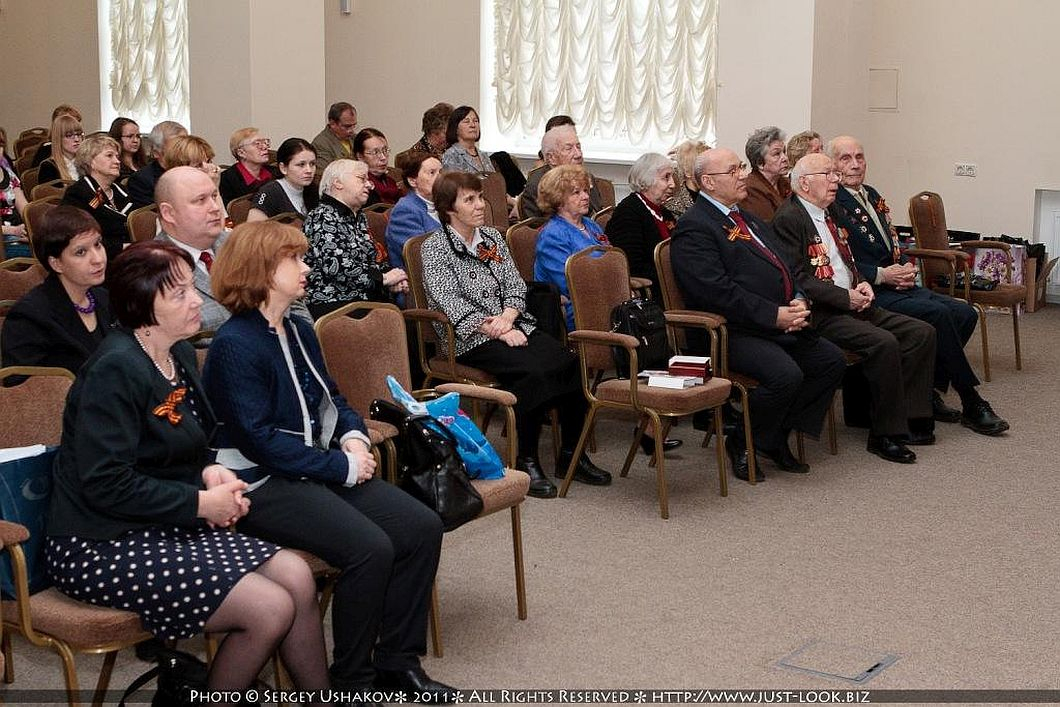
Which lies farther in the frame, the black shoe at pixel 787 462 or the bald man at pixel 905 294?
the bald man at pixel 905 294

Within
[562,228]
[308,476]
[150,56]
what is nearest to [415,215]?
[562,228]

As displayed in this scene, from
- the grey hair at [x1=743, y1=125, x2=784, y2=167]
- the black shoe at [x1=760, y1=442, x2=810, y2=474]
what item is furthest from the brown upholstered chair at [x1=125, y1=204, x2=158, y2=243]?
the grey hair at [x1=743, y1=125, x2=784, y2=167]

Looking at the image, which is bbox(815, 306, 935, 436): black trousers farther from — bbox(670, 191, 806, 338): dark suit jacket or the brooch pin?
the brooch pin

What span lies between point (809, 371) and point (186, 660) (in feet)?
9.97

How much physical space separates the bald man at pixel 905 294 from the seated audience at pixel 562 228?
1384 millimetres

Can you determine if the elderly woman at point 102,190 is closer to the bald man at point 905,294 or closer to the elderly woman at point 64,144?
the elderly woman at point 64,144

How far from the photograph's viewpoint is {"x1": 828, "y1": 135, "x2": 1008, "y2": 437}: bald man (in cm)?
576

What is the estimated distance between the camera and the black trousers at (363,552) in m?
2.89

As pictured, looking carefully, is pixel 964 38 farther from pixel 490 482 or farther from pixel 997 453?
pixel 490 482

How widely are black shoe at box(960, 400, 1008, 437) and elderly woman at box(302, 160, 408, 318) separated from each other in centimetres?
262

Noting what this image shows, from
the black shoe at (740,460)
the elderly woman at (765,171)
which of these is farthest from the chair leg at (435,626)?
the elderly woman at (765,171)

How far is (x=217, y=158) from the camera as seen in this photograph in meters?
9.91

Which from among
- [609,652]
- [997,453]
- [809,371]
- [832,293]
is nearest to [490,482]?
[609,652]

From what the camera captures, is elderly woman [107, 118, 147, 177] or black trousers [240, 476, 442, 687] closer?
black trousers [240, 476, 442, 687]
